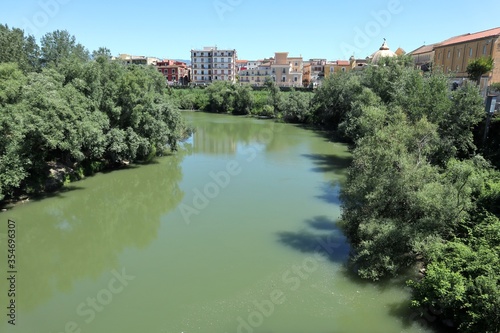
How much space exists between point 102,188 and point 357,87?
74.6ft

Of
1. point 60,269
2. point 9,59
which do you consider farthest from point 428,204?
point 9,59

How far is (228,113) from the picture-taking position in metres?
62.8

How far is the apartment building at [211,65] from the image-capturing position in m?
95.1

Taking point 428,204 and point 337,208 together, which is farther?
point 337,208

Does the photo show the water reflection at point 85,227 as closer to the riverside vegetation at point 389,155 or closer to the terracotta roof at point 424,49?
the riverside vegetation at point 389,155

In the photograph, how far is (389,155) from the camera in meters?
12.6

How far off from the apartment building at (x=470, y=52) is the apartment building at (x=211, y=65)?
58.0 meters

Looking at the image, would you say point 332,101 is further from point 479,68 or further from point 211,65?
point 211,65

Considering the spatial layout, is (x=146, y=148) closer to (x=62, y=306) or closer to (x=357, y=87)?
(x=62, y=306)

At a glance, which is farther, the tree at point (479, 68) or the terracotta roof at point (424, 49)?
the terracotta roof at point (424, 49)

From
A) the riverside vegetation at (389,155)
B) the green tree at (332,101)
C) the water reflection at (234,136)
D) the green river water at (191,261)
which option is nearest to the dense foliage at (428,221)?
the riverside vegetation at (389,155)

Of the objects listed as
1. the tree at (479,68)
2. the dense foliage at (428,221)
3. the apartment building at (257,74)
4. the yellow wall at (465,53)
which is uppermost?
the apartment building at (257,74)

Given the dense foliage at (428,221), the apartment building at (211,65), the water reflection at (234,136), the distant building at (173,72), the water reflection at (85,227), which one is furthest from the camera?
the apartment building at (211,65)

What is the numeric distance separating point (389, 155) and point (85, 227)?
13.2m
